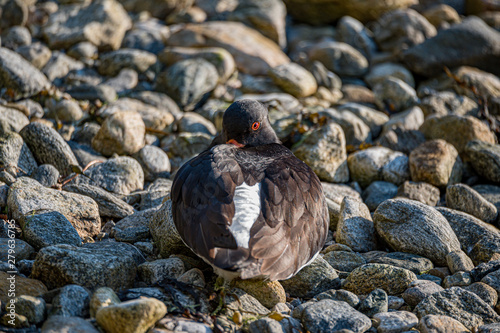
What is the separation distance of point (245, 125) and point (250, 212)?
171cm

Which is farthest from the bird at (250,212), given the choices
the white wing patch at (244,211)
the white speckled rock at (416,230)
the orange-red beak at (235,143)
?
the white speckled rock at (416,230)

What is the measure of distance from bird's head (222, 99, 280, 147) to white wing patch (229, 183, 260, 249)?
1.33m

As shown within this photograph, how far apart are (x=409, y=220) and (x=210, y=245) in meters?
2.47

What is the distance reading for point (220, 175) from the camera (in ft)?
14.6

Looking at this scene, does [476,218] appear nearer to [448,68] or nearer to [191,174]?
[191,174]

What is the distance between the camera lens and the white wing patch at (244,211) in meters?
3.94

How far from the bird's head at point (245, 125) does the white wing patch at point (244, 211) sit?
1.33m

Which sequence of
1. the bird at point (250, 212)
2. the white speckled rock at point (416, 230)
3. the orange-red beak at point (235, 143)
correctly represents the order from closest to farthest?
the bird at point (250, 212) < the white speckled rock at point (416, 230) < the orange-red beak at point (235, 143)

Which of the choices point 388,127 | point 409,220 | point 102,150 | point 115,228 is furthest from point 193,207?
point 388,127

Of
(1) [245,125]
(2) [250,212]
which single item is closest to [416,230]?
(2) [250,212]

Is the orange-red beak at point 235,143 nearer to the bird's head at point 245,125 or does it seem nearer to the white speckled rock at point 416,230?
the bird's head at point 245,125

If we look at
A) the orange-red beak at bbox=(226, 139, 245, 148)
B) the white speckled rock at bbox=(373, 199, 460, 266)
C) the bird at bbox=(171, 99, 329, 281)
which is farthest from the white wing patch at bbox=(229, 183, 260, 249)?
the white speckled rock at bbox=(373, 199, 460, 266)

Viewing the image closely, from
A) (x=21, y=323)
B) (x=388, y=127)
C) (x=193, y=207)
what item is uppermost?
(x=193, y=207)

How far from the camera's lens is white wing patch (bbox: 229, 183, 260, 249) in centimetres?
394
